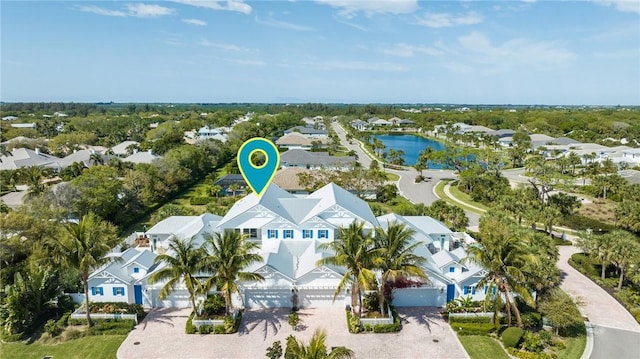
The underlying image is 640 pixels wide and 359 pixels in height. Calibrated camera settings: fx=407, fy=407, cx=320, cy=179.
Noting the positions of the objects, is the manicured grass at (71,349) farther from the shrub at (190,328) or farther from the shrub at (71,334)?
the shrub at (190,328)

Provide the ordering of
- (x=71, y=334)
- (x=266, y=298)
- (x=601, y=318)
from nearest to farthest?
(x=71, y=334) → (x=601, y=318) → (x=266, y=298)

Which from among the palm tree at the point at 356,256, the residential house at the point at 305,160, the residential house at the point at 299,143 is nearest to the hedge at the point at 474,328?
the palm tree at the point at 356,256

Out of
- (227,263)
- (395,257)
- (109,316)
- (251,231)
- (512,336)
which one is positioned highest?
(395,257)

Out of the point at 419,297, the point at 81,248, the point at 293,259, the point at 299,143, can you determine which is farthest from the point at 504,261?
the point at 299,143

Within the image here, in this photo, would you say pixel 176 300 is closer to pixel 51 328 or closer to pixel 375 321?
pixel 51 328

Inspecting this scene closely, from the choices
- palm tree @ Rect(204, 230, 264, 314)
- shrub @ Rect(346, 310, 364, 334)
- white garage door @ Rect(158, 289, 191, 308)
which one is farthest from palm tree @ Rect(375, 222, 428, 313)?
white garage door @ Rect(158, 289, 191, 308)

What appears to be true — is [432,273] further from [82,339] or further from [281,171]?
[281,171]

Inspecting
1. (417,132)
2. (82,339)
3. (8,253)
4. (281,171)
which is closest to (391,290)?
(82,339)
